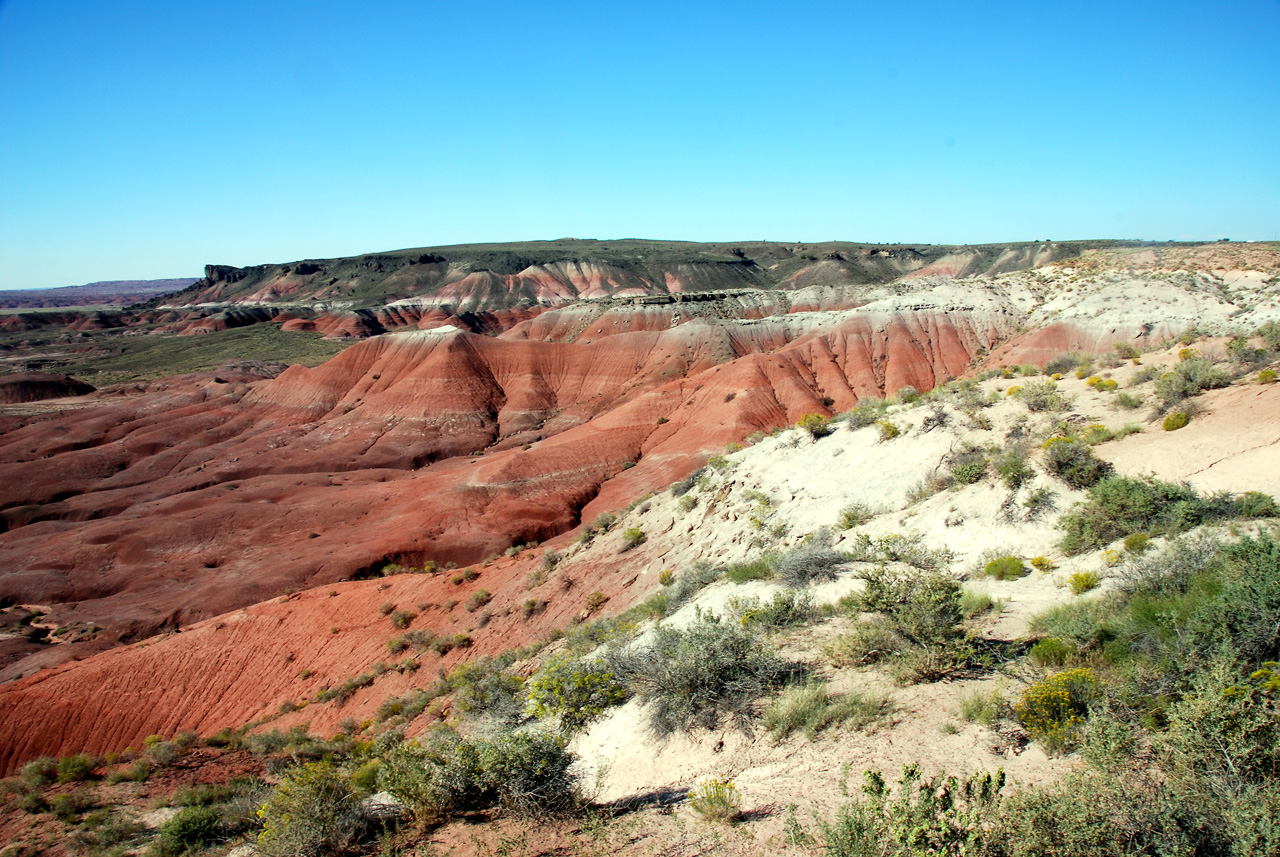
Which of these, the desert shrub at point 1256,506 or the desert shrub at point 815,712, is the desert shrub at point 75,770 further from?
the desert shrub at point 1256,506

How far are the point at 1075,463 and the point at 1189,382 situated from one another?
382cm

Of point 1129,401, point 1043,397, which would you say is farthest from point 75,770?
point 1129,401

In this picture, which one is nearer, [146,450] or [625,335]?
[146,450]

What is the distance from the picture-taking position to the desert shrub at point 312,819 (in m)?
6.61

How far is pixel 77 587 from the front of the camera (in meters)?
30.4

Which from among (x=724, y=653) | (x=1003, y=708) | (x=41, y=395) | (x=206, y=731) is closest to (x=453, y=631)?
(x=206, y=731)

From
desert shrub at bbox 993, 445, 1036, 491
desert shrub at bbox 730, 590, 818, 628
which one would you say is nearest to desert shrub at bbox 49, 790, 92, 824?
desert shrub at bbox 730, 590, 818, 628

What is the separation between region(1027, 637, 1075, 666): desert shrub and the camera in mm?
6742

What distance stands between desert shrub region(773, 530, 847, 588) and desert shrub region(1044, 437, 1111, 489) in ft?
14.6

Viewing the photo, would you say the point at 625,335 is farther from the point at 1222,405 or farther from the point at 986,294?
the point at 1222,405

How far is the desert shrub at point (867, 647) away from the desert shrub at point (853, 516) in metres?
6.20

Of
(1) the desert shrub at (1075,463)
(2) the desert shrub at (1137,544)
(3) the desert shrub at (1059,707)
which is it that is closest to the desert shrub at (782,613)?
(3) the desert shrub at (1059,707)

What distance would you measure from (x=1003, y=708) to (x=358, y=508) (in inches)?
1515

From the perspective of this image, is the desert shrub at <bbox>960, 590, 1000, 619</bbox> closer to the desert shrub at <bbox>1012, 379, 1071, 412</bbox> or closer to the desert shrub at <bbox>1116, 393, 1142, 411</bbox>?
the desert shrub at <bbox>1116, 393, 1142, 411</bbox>
